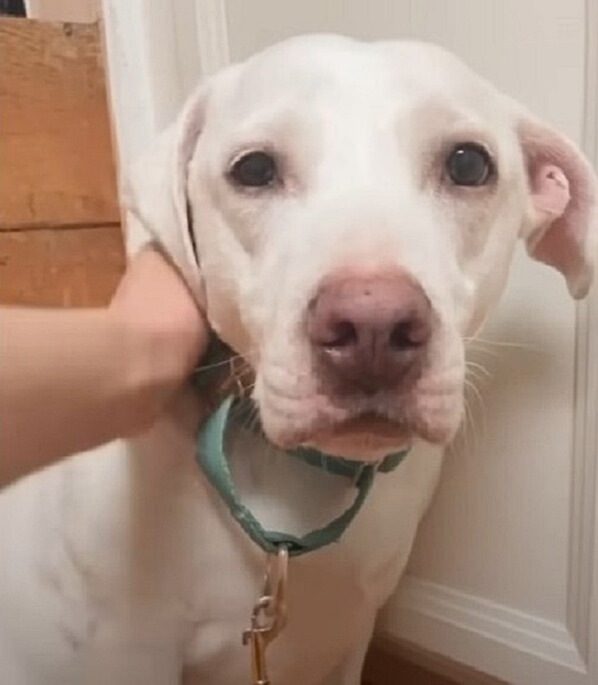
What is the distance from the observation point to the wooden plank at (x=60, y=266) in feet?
4.71

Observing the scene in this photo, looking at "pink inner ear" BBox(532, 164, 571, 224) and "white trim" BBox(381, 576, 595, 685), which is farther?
"white trim" BBox(381, 576, 595, 685)

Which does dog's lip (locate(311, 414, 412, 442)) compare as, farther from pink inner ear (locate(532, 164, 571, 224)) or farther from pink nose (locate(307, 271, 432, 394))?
pink inner ear (locate(532, 164, 571, 224))

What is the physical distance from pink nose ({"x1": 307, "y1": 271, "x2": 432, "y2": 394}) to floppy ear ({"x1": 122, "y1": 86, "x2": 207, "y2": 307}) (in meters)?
0.21

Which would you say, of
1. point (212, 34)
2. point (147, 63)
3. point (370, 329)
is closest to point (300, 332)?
point (370, 329)

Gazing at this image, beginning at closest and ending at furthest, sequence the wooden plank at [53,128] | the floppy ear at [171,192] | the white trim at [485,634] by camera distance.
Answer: the floppy ear at [171,192]
the white trim at [485,634]
the wooden plank at [53,128]

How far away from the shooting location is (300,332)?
2.60 feet

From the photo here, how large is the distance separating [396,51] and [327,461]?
1.15 ft

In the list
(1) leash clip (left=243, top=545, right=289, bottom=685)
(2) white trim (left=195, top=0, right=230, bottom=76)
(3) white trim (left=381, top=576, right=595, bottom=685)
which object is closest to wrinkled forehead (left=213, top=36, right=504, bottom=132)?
(1) leash clip (left=243, top=545, right=289, bottom=685)

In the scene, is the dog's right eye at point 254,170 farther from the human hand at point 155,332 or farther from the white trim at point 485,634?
the white trim at point 485,634

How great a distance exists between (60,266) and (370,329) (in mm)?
818

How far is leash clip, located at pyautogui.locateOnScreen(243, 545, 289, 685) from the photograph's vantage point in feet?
2.85

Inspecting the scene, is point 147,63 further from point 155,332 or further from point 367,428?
point 367,428

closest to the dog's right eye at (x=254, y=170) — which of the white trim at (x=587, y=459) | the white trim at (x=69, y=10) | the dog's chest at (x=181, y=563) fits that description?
the dog's chest at (x=181, y=563)

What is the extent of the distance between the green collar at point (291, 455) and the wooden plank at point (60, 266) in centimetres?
56
